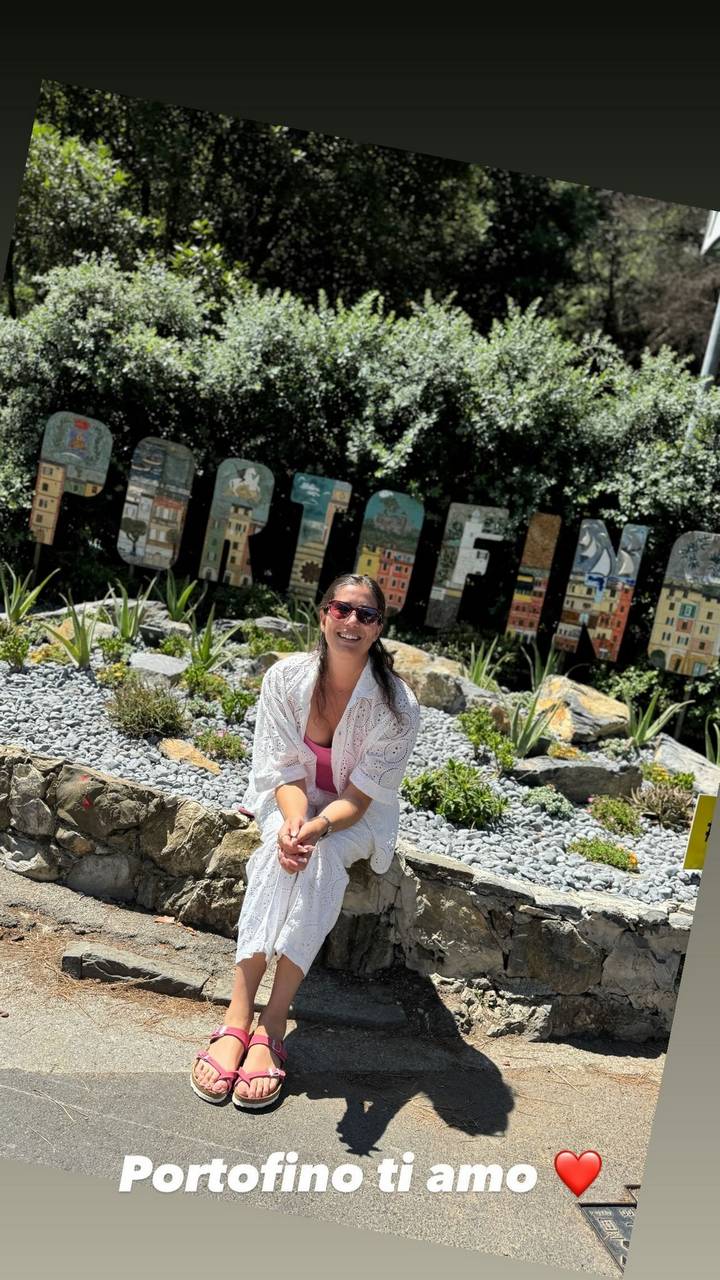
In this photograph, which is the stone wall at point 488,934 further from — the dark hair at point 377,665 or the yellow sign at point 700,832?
the dark hair at point 377,665

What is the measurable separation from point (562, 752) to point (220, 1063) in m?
2.64

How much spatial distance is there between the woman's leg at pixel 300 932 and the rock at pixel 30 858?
1331 millimetres

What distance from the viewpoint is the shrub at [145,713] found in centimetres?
454

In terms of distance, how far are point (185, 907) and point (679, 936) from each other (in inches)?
72.3

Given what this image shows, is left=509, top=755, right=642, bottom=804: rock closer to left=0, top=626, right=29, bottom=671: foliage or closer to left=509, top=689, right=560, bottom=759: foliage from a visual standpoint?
left=509, top=689, right=560, bottom=759: foliage

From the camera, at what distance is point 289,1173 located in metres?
2.69

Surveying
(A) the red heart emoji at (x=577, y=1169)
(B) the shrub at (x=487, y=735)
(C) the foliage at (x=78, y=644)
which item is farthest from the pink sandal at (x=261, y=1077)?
(C) the foliage at (x=78, y=644)

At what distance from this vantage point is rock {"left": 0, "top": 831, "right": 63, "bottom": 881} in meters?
3.98

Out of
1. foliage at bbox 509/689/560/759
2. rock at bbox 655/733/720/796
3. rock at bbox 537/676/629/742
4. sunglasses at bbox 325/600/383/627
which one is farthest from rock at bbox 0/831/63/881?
rock at bbox 655/733/720/796

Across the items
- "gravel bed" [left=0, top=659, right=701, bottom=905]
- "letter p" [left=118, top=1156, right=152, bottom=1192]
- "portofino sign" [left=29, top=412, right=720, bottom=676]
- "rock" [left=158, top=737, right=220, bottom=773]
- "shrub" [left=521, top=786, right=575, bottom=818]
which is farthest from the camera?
"portofino sign" [left=29, top=412, right=720, bottom=676]

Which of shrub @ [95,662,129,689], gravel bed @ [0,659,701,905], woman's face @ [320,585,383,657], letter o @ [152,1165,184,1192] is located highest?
woman's face @ [320,585,383,657]

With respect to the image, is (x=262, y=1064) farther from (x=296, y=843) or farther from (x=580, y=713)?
(x=580, y=713)

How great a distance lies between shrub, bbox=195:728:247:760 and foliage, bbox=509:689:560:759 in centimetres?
139

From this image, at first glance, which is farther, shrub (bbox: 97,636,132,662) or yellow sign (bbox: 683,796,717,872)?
shrub (bbox: 97,636,132,662)
